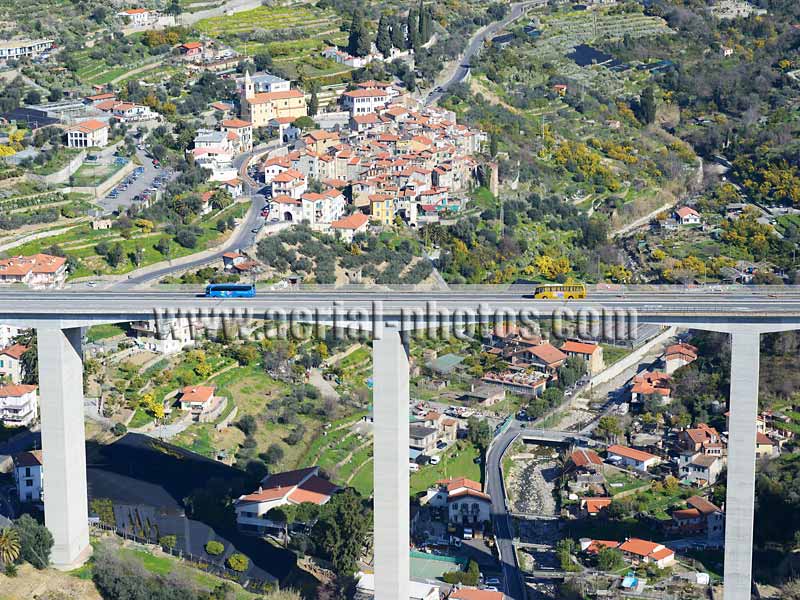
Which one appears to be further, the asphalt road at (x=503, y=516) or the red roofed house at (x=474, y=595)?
the asphalt road at (x=503, y=516)

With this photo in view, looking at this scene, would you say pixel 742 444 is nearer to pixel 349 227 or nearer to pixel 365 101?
pixel 349 227

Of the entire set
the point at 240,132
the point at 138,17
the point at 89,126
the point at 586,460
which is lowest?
the point at 586,460

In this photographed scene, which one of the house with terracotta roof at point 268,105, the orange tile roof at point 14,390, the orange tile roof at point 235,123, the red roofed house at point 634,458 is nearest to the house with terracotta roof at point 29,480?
the orange tile roof at point 14,390

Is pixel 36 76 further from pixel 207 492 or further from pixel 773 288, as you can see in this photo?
pixel 773 288

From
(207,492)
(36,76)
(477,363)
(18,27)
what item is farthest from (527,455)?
(18,27)

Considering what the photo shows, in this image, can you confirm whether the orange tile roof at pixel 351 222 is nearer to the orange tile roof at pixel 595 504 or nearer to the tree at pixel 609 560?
the orange tile roof at pixel 595 504

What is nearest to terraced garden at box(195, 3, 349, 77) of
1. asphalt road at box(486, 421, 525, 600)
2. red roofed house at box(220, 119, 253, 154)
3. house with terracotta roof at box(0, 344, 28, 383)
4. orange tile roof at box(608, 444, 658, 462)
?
red roofed house at box(220, 119, 253, 154)

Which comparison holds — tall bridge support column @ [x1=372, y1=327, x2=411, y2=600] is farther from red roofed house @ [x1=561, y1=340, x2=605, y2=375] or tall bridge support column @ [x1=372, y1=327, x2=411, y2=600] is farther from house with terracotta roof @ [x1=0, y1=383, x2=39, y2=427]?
red roofed house @ [x1=561, y1=340, x2=605, y2=375]

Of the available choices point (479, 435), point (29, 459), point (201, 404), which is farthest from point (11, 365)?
point (479, 435)
